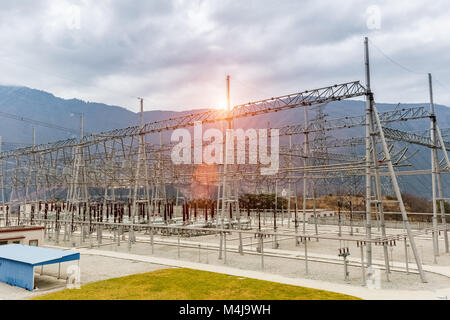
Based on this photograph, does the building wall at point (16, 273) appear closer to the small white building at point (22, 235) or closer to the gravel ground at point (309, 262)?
the small white building at point (22, 235)

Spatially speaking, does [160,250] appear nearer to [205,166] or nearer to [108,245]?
[108,245]

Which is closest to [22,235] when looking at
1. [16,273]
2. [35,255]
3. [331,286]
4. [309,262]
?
[35,255]

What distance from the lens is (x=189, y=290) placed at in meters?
14.2

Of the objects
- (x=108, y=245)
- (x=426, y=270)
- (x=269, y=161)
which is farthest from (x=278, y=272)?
(x=108, y=245)

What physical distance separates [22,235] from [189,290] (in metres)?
16.8

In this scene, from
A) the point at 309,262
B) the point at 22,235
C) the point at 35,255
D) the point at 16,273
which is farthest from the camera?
the point at 22,235

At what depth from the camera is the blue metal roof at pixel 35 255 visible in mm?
15190

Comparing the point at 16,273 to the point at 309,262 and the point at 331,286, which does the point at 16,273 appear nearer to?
the point at 331,286

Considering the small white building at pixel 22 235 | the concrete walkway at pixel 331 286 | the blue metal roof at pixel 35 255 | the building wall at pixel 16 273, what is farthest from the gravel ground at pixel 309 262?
the building wall at pixel 16 273

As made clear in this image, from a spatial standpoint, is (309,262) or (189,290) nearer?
(189,290)

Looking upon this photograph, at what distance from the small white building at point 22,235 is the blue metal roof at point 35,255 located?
603 centimetres

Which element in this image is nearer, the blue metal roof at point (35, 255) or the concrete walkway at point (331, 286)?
the concrete walkway at point (331, 286)

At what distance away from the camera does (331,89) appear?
19.3 meters
